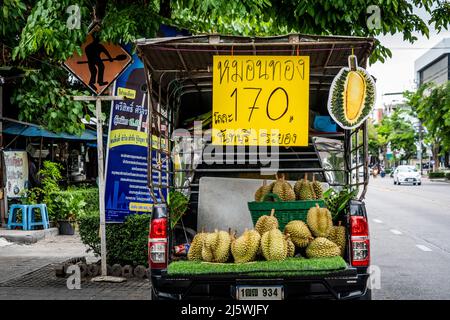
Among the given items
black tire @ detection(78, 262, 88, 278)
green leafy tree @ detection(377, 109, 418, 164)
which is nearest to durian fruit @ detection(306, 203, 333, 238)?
black tire @ detection(78, 262, 88, 278)

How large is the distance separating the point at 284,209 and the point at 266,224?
12.7 inches

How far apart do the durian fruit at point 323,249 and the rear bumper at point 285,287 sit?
0.30 m

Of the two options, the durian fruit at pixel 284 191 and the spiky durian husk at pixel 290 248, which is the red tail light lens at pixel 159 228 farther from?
the durian fruit at pixel 284 191

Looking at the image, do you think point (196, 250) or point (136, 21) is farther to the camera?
point (136, 21)

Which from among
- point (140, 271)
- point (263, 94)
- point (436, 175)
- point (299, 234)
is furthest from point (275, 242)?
point (436, 175)

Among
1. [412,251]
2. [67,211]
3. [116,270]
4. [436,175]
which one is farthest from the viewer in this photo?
[436,175]

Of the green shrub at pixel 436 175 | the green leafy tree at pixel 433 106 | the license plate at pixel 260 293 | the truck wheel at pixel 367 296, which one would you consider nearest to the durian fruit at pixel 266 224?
the license plate at pixel 260 293

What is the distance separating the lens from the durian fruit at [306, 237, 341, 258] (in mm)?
5000

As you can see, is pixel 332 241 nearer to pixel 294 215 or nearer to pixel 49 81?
pixel 294 215

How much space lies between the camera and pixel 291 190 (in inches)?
224

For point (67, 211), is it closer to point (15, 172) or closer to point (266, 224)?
point (15, 172)

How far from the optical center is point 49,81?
329 inches
